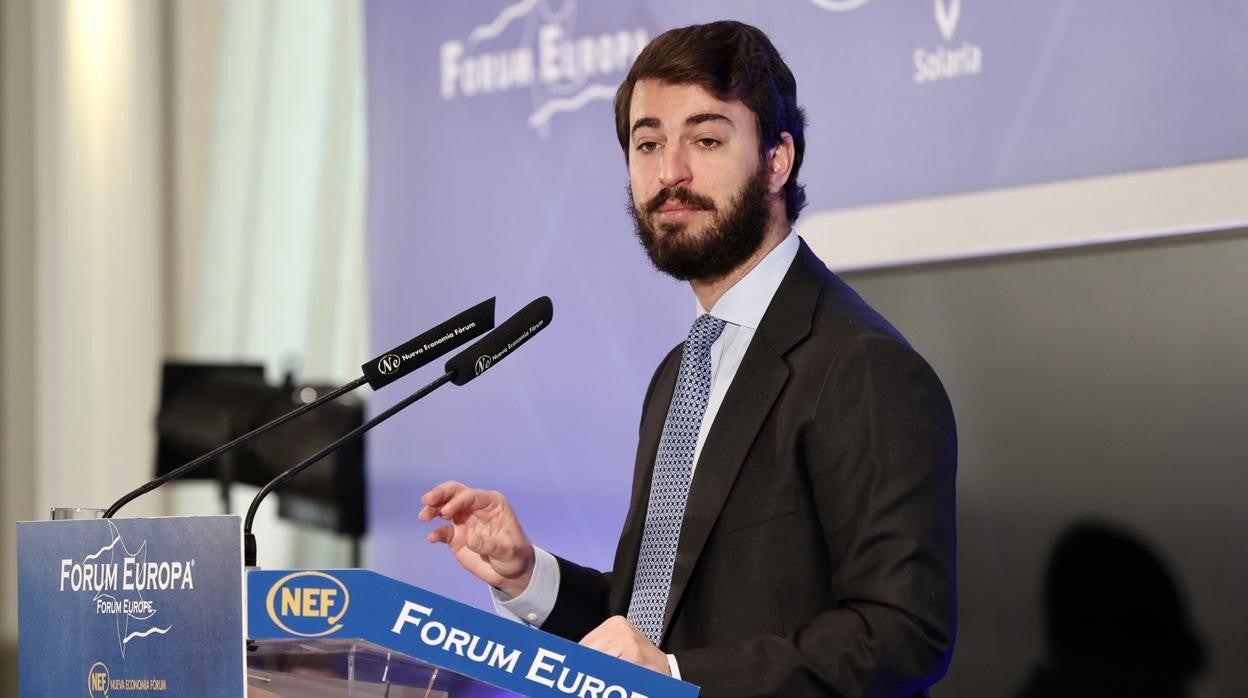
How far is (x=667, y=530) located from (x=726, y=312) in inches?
12.9

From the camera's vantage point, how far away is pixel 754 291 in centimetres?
195

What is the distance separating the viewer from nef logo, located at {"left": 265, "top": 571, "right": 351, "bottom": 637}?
133 centimetres

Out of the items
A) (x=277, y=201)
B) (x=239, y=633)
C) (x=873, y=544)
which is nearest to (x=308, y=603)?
(x=239, y=633)

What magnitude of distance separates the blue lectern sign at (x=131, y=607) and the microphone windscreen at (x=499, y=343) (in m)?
0.38

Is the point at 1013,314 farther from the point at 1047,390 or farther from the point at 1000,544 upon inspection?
the point at 1000,544

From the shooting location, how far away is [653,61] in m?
1.99

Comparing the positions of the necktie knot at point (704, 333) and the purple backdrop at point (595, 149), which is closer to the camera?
the necktie knot at point (704, 333)

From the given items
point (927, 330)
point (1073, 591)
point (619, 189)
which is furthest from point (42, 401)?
point (1073, 591)

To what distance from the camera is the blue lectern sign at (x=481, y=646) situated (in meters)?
1.30

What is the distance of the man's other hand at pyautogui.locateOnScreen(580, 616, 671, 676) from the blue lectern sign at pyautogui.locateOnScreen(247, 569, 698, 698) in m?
0.11

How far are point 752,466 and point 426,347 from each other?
0.44 metres

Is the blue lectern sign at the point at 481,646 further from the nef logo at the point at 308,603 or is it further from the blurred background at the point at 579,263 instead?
the blurred background at the point at 579,263

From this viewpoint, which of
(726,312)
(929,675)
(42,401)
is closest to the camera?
(929,675)

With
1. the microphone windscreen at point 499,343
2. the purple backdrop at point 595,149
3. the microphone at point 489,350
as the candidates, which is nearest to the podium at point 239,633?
the microphone at point 489,350
